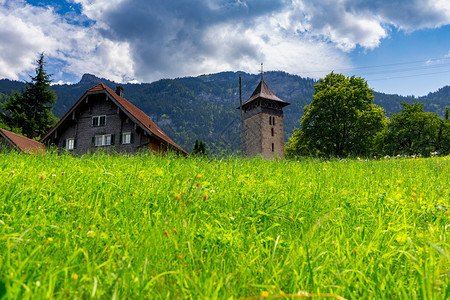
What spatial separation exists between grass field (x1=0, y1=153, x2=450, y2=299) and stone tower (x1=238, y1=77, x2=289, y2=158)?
38.7 meters

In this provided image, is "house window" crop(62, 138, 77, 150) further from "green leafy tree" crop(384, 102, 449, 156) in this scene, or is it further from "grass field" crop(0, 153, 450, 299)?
"green leafy tree" crop(384, 102, 449, 156)

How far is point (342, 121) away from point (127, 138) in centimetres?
2397

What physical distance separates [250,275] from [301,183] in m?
3.27

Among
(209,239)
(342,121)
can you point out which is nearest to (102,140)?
(209,239)

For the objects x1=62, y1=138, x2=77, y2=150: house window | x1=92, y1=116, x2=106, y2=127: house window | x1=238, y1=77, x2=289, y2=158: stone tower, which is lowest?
x1=62, y1=138, x2=77, y2=150: house window

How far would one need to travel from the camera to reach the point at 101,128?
1022 inches

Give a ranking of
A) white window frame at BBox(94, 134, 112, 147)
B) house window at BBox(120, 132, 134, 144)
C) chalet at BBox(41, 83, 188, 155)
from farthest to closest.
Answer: white window frame at BBox(94, 134, 112, 147) → house window at BBox(120, 132, 134, 144) → chalet at BBox(41, 83, 188, 155)

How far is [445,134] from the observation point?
130 feet

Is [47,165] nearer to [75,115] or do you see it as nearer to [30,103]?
[75,115]

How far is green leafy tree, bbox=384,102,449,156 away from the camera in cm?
3769

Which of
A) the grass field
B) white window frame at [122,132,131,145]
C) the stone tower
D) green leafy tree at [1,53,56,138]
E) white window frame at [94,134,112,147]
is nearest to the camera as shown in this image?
the grass field

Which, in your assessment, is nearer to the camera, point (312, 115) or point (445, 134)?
point (312, 115)

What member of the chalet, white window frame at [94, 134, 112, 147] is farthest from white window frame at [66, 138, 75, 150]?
white window frame at [94, 134, 112, 147]

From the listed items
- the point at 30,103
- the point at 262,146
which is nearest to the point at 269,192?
the point at 262,146
